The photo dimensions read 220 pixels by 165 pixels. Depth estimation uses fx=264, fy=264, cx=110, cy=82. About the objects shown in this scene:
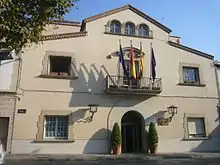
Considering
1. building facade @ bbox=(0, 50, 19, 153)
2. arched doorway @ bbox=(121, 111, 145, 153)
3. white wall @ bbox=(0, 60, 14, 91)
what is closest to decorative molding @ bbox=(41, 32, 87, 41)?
building facade @ bbox=(0, 50, 19, 153)

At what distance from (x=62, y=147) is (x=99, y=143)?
2.26m

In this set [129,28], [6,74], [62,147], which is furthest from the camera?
[129,28]

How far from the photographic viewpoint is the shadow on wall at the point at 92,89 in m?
16.7

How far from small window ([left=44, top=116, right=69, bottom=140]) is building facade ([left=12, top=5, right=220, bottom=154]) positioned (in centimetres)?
6

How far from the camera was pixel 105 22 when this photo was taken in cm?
1884

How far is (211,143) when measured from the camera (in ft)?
59.8

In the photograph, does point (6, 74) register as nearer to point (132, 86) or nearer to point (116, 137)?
point (116, 137)

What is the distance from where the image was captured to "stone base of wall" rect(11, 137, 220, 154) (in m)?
15.2

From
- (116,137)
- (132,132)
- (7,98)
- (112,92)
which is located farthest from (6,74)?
(132,132)

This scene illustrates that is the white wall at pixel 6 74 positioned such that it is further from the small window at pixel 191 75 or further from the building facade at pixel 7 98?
the small window at pixel 191 75

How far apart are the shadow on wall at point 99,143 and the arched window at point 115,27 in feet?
23.4

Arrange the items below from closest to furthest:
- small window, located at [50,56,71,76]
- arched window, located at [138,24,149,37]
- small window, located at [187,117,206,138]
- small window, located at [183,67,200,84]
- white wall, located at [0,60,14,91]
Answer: white wall, located at [0,60,14,91]
small window, located at [50,56,71,76]
small window, located at [187,117,206,138]
small window, located at [183,67,200,84]
arched window, located at [138,24,149,37]

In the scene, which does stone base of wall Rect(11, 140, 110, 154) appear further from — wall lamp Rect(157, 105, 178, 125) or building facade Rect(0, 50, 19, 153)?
wall lamp Rect(157, 105, 178, 125)

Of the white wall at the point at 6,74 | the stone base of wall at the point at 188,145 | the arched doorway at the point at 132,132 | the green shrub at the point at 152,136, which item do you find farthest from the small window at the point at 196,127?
the white wall at the point at 6,74
